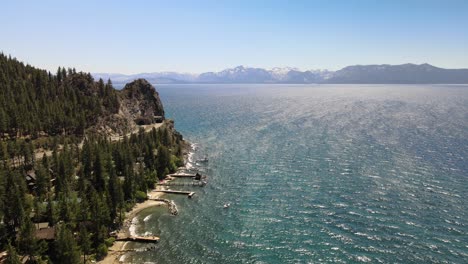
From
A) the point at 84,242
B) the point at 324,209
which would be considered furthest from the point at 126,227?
the point at 324,209

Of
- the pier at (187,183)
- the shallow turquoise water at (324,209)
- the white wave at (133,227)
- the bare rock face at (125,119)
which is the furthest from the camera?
the bare rock face at (125,119)

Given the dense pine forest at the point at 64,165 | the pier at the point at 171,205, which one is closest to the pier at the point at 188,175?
the dense pine forest at the point at 64,165

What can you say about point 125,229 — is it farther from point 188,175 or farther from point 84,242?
point 188,175

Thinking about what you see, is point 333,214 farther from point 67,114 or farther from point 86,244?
point 67,114

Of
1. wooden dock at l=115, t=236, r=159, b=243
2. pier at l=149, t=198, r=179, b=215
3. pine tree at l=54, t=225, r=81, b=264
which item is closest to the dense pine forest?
pine tree at l=54, t=225, r=81, b=264

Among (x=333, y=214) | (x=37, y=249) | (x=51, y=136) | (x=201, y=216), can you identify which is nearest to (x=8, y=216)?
(x=37, y=249)

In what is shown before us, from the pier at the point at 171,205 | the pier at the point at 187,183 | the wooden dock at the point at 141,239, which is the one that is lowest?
the wooden dock at the point at 141,239

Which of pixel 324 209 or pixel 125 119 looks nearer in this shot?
pixel 324 209

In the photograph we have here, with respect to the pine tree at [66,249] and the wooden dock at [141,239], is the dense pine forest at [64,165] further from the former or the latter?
the wooden dock at [141,239]
